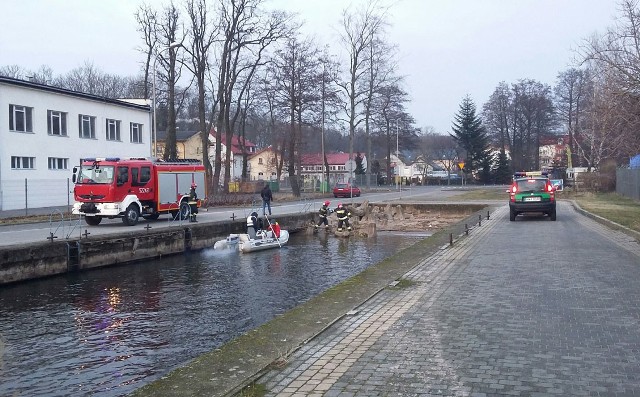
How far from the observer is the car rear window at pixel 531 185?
25.7 m

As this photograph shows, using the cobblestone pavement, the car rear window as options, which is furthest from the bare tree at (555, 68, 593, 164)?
the cobblestone pavement

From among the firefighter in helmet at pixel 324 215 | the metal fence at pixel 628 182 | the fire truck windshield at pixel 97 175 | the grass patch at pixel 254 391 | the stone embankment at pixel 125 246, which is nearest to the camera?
the grass patch at pixel 254 391

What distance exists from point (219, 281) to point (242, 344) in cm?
923

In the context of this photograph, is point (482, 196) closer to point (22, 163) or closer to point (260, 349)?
point (22, 163)

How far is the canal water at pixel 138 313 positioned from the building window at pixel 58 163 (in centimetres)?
1933

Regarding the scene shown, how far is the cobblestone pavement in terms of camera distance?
6043 mm

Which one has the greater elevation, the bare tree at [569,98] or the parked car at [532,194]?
the bare tree at [569,98]

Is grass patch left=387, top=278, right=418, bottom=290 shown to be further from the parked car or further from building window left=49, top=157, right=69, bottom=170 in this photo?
building window left=49, top=157, right=69, bottom=170

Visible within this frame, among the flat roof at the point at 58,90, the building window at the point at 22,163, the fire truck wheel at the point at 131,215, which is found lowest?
the fire truck wheel at the point at 131,215

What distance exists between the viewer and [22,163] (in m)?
36.1

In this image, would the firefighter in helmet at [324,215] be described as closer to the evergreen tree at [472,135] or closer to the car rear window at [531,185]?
the car rear window at [531,185]

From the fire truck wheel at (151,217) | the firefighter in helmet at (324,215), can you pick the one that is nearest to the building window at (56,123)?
the fire truck wheel at (151,217)

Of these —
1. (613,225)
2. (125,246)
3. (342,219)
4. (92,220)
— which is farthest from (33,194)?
(613,225)

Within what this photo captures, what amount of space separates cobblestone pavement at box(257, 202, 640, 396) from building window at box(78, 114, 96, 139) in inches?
1283
